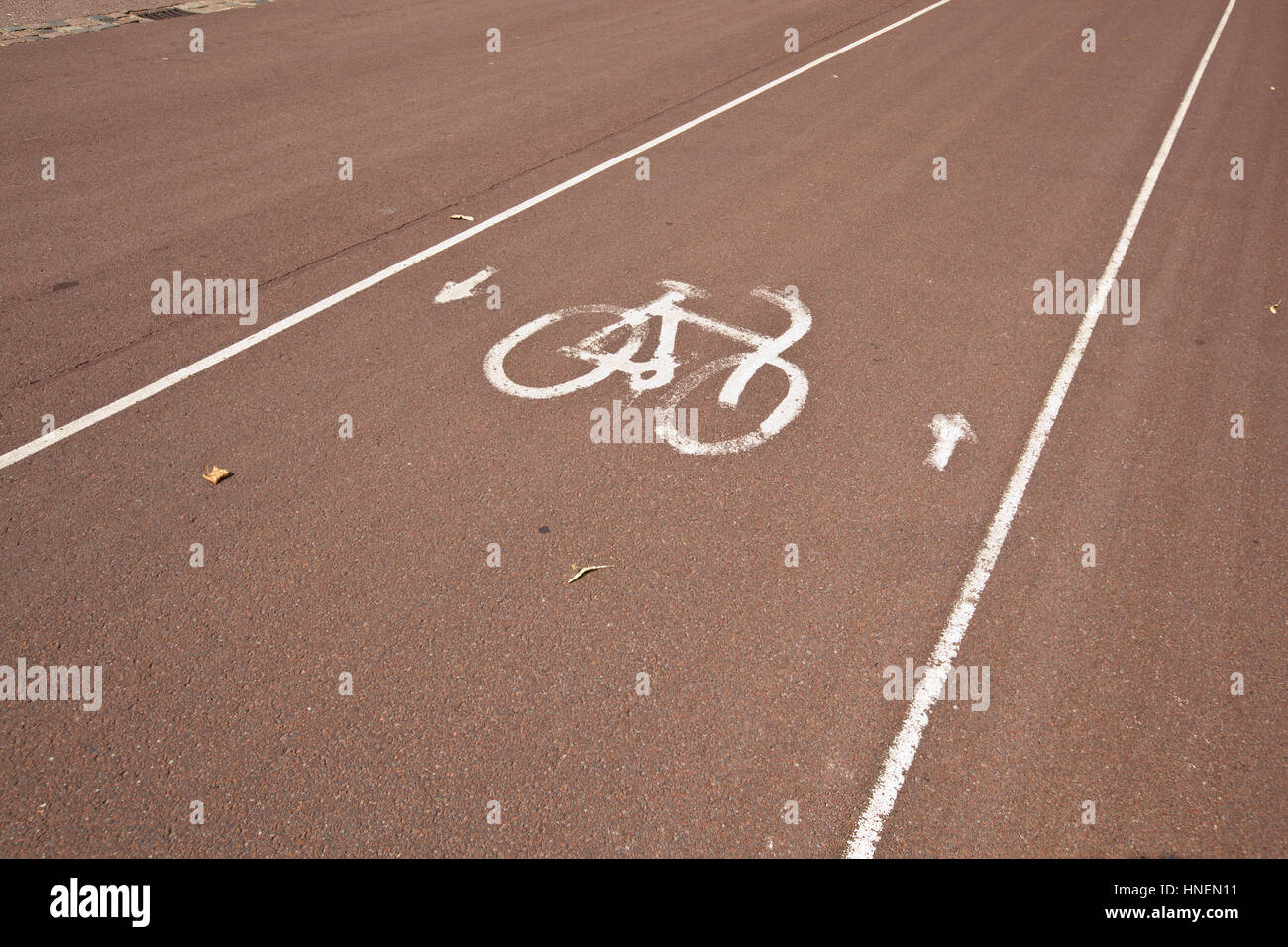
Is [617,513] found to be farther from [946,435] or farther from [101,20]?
[101,20]

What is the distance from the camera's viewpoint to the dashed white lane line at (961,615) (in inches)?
138

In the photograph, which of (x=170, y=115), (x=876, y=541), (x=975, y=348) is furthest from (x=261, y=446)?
(x=170, y=115)

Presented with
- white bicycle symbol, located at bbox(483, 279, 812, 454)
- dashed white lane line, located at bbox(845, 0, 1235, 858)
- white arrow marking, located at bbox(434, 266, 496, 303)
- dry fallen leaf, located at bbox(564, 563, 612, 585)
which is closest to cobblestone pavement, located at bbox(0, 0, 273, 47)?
white arrow marking, located at bbox(434, 266, 496, 303)

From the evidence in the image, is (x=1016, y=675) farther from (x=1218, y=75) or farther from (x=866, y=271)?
(x=1218, y=75)

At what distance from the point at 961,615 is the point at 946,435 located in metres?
1.54

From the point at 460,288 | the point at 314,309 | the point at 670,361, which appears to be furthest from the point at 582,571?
the point at 314,309

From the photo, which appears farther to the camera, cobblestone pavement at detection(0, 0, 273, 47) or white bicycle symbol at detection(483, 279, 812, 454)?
cobblestone pavement at detection(0, 0, 273, 47)

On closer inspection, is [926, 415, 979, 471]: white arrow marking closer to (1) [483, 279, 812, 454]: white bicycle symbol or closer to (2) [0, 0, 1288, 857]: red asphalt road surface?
(2) [0, 0, 1288, 857]: red asphalt road surface

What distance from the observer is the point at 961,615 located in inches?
172

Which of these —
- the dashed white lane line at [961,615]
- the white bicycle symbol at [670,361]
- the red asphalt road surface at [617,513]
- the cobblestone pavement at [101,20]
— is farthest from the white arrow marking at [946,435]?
the cobblestone pavement at [101,20]

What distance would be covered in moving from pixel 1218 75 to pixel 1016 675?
13820mm

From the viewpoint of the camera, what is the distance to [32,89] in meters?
10.7

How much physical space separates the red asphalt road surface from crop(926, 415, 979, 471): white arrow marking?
4.0 inches

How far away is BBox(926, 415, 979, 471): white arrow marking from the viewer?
17.4ft
